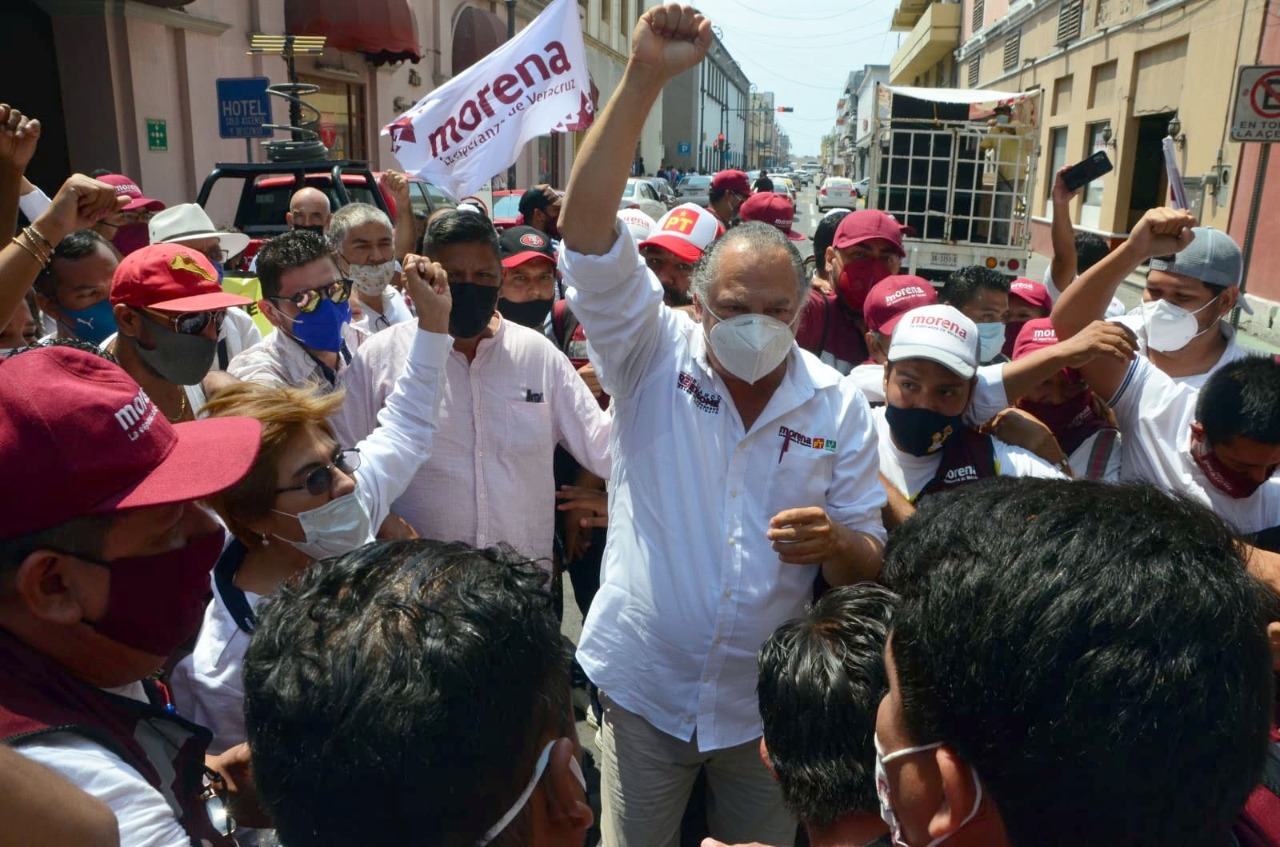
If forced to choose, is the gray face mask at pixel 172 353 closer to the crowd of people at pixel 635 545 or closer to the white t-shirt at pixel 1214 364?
the crowd of people at pixel 635 545

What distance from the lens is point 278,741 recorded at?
109 centimetres

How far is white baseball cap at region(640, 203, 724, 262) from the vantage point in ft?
13.4

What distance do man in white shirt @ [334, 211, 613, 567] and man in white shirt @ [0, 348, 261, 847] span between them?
1303 millimetres

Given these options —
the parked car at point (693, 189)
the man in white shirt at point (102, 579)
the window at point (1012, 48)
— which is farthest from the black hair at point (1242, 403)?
the parked car at point (693, 189)

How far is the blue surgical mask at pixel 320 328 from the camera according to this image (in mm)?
3305

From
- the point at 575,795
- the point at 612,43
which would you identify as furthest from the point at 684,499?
the point at 612,43

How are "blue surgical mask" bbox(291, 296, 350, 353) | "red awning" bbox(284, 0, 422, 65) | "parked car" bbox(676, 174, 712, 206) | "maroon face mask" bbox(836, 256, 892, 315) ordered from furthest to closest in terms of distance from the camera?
"parked car" bbox(676, 174, 712, 206) → "red awning" bbox(284, 0, 422, 65) → "maroon face mask" bbox(836, 256, 892, 315) → "blue surgical mask" bbox(291, 296, 350, 353)

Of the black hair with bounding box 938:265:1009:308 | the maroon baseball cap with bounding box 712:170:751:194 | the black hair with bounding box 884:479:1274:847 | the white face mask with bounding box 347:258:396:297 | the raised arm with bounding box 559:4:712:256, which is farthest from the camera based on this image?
the maroon baseball cap with bounding box 712:170:751:194

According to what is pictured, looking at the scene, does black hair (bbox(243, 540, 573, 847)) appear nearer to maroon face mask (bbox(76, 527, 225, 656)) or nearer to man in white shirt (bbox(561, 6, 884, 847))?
maroon face mask (bbox(76, 527, 225, 656))

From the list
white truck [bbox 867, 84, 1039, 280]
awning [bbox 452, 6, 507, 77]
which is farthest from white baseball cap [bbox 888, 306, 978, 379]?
awning [bbox 452, 6, 507, 77]

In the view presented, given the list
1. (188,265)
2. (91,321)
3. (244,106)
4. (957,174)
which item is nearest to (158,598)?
(188,265)

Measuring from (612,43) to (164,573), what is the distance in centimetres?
3692

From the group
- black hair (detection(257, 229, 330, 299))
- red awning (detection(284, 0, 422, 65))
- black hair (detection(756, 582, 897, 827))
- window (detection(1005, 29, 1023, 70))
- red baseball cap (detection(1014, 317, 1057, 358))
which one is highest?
window (detection(1005, 29, 1023, 70))

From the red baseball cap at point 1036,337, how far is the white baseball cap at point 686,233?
56.1 inches
